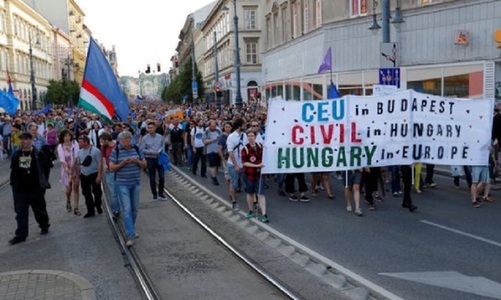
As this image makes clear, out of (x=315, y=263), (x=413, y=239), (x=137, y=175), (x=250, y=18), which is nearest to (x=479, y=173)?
(x=413, y=239)

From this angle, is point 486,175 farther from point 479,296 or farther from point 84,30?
point 84,30

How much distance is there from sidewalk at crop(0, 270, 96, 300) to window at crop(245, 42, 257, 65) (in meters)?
58.9

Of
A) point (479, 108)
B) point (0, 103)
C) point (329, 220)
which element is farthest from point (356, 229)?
point (0, 103)

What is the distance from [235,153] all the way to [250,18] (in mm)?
56166

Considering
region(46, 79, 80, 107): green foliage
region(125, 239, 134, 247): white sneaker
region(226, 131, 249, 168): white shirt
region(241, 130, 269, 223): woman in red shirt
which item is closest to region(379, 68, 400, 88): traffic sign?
region(226, 131, 249, 168): white shirt

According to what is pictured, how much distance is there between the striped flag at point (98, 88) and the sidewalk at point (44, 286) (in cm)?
417

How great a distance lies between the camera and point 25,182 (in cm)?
902

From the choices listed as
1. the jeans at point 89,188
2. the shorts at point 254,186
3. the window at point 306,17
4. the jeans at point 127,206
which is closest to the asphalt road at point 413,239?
the shorts at point 254,186

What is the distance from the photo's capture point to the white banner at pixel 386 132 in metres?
10.0

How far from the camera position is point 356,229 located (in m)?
9.06

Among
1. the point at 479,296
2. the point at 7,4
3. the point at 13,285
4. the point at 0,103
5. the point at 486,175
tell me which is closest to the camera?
the point at 479,296

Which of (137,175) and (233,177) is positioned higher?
(137,175)

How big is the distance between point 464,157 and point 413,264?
13.3ft

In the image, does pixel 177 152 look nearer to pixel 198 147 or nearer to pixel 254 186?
pixel 198 147
